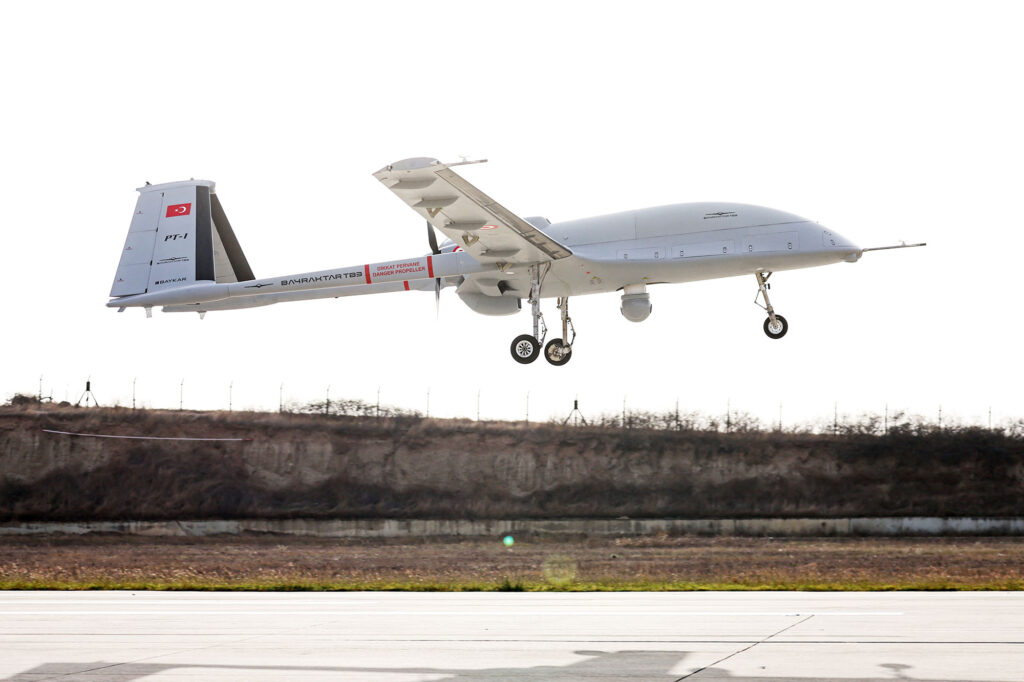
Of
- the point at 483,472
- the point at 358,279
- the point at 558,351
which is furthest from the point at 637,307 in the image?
the point at 483,472

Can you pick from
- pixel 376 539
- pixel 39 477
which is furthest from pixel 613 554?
pixel 39 477

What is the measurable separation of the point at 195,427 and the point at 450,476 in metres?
15.8

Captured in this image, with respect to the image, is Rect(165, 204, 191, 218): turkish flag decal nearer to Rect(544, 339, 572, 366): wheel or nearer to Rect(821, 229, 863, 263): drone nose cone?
Rect(544, 339, 572, 366): wheel

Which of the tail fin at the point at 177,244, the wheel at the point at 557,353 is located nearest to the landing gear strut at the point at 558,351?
the wheel at the point at 557,353

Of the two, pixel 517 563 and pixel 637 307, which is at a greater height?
pixel 637 307

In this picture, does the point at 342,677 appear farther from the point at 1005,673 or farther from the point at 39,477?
the point at 39,477

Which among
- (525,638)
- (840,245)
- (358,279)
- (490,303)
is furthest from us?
(490,303)

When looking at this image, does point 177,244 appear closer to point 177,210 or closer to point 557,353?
point 177,210

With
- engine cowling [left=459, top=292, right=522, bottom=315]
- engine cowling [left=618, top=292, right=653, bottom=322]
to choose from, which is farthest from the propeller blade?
engine cowling [left=618, top=292, right=653, bottom=322]

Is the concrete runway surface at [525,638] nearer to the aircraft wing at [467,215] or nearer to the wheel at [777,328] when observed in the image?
the wheel at [777,328]

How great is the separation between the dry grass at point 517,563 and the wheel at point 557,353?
5.33 m

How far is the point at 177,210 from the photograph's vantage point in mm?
29078

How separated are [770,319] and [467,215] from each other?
7.34m

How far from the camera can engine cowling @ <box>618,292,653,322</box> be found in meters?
24.9
